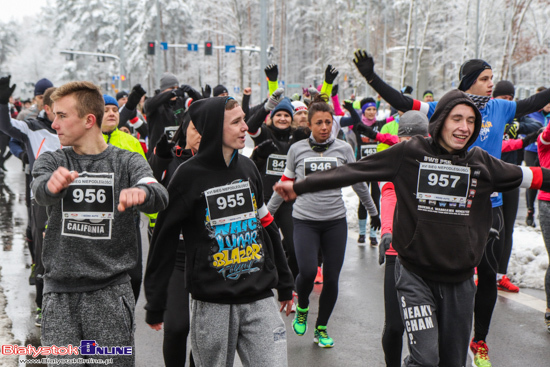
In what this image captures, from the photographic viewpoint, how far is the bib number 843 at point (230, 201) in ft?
10.9

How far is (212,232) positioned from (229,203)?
0.19 metres

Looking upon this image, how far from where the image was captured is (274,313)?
3.34m

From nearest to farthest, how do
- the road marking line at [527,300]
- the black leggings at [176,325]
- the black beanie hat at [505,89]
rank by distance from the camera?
1. the black leggings at [176,325]
2. the road marking line at [527,300]
3. the black beanie hat at [505,89]

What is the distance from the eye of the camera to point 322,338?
5223 millimetres

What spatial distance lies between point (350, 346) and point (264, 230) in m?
2.17

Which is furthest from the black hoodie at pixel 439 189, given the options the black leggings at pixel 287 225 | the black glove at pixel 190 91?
the black glove at pixel 190 91

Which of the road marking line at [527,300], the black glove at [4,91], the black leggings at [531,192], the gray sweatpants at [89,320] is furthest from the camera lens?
the black leggings at [531,192]

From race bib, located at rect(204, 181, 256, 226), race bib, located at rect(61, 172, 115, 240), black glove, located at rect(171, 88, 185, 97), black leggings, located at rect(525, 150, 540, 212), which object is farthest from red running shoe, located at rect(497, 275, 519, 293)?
race bib, located at rect(61, 172, 115, 240)

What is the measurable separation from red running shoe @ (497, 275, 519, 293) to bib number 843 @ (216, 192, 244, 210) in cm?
451

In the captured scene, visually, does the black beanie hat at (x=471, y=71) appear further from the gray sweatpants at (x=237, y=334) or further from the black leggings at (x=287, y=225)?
the gray sweatpants at (x=237, y=334)

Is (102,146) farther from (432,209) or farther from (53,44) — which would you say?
(53,44)

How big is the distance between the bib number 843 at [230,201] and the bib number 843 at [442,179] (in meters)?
1.10

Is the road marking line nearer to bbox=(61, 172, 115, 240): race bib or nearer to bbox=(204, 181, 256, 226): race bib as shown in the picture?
bbox=(204, 181, 256, 226): race bib

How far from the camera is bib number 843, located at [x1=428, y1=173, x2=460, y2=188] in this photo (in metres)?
3.38
